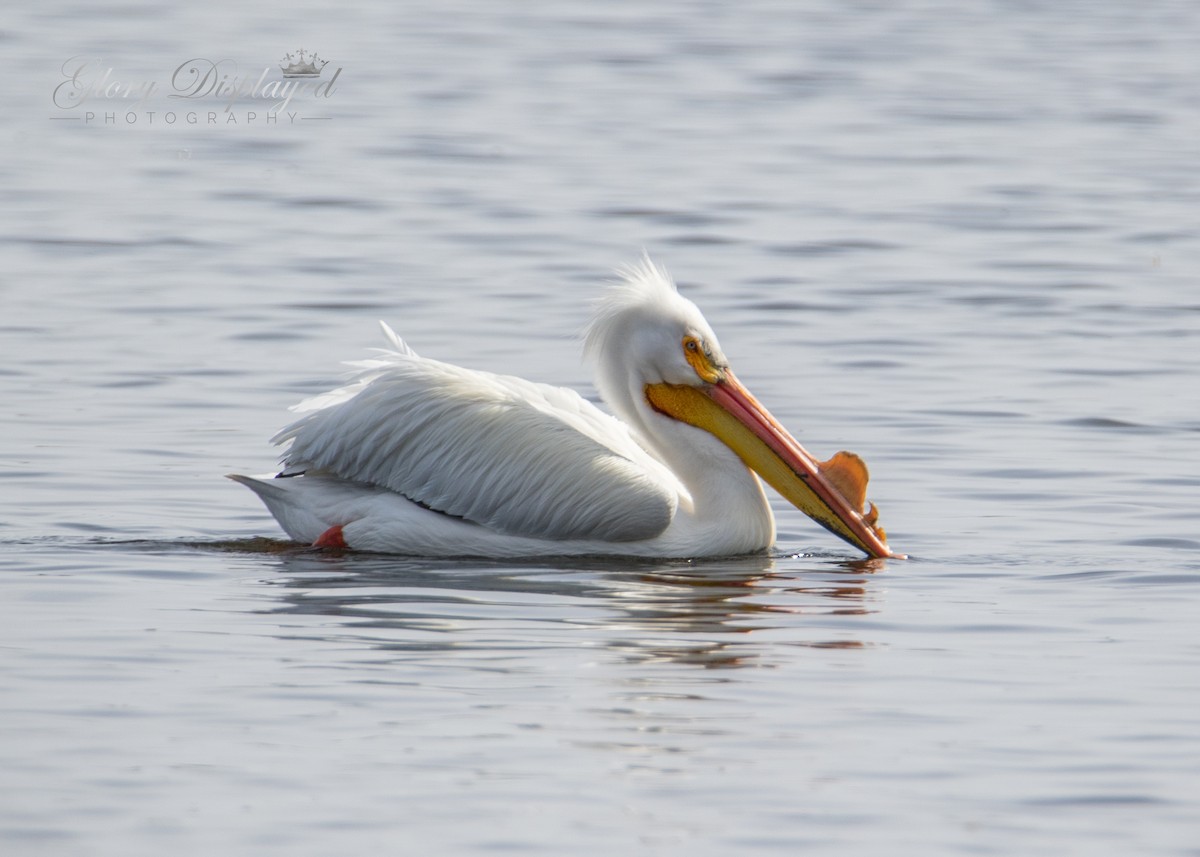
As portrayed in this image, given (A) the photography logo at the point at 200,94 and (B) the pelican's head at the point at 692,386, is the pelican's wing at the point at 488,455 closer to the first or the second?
(B) the pelican's head at the point at 692,386

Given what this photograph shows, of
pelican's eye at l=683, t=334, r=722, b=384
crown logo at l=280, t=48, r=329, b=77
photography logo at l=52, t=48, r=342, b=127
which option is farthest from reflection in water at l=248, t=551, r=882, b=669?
crown logo at l=280, t=48, r=329, b=77

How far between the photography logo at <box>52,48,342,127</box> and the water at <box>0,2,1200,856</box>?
0.16 metres

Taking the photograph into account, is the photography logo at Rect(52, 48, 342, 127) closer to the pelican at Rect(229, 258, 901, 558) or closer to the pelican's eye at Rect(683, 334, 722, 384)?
the pelican at Rect(229, 258, 901, 558)

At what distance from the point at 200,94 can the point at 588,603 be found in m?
12.6

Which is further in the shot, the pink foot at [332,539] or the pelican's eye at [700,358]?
the pelican's eye at [700,358]

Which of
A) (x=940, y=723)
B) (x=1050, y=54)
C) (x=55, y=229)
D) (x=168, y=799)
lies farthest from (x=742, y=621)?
(x=1050, y=54)

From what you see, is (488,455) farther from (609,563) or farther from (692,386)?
(692,386)

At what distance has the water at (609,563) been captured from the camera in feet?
14.1

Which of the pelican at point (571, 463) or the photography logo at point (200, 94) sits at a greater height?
the photography logo at point (200, 94)

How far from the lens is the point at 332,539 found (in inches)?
257

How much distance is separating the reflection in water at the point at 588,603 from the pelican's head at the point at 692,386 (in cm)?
26

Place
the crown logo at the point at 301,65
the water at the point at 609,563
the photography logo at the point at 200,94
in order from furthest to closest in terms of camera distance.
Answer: the crown logo at the point at 301,65
the photography logo at the point at 200,94
the water at the point at 609,563

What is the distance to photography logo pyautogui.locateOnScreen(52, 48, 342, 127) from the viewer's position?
53.0 ft

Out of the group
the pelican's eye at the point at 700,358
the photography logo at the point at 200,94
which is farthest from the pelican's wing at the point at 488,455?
the photography logo at the point at 200,94
